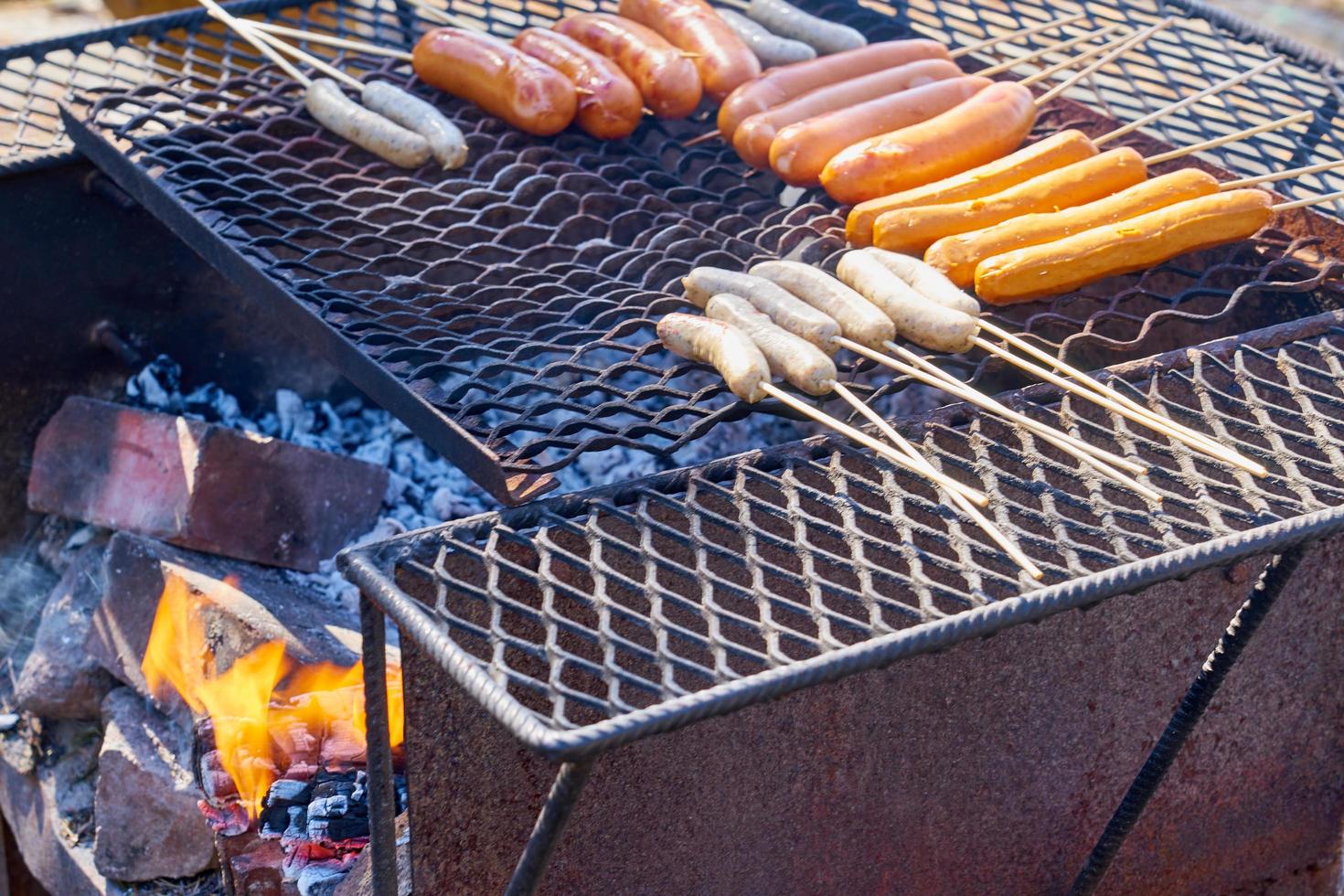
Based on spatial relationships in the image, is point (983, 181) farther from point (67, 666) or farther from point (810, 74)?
point (67, 666)

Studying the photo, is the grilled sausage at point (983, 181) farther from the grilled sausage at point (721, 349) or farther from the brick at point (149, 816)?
the brick at point (149, 816)

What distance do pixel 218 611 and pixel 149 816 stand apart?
51cm

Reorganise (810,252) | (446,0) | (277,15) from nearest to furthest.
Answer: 1. (810,252)
2. (277,15)
3. (446,0)

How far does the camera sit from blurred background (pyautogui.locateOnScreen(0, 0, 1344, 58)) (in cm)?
880

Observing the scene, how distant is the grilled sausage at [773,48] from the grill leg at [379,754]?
2.43 m

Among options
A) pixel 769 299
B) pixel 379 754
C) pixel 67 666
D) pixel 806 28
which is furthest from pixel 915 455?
pixel 67 666

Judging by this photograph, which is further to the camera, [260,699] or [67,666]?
[67,666]

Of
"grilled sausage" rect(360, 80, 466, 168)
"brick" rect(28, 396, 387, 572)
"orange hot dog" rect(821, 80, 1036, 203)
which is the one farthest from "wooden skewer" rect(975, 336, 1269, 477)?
"brick" rect(28, 396, 387, 572)

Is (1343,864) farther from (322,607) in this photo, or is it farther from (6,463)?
(6,463)

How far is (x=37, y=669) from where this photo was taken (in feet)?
11.6

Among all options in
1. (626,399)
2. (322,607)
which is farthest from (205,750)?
(626,399)

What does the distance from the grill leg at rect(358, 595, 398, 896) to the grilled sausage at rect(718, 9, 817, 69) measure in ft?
7.97

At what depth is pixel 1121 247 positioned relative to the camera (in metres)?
2.98

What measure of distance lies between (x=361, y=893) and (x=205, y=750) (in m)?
0.62
